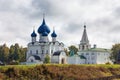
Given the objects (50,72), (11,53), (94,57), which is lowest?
(50,72)

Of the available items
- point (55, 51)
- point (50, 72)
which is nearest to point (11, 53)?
point (55, 51)

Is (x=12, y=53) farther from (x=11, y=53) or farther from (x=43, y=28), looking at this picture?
(x=43, y=28)

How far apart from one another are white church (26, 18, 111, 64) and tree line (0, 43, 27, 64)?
6907 millimetres

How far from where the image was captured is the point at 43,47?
264ft

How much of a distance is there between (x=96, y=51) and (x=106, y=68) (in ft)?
115

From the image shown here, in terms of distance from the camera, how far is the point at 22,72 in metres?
39.2

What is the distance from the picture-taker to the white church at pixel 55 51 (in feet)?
258

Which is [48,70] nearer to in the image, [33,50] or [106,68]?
[106,68]

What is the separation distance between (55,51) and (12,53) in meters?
13.5

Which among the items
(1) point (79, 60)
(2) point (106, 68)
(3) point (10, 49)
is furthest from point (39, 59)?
(2) point (106, 68)

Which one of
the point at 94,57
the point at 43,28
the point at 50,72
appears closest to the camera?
the point at 50,72

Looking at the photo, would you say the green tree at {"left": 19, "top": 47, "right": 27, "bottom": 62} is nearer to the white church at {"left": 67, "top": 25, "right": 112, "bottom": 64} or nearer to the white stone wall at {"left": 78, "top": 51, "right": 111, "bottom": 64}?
the white church at {"left": 67, "top": 25, "right": 112, "bottom": 64}

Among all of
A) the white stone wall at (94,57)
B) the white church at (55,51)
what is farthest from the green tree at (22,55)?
the white stone wall at (94,57)

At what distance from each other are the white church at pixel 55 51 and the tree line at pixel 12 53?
6.91m
